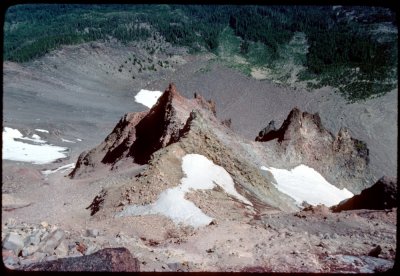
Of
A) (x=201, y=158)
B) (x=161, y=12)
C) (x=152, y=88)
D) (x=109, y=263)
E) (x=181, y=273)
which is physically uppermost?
(x=109, y=263)

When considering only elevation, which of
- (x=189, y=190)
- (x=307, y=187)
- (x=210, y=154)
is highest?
(x=189, y=190)

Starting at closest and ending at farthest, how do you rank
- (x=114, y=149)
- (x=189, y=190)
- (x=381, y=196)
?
(x=381, y=196)
(x=189, y=190)
(x=114, y=149)

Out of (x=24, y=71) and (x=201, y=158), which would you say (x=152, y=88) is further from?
(x=201, y=158)

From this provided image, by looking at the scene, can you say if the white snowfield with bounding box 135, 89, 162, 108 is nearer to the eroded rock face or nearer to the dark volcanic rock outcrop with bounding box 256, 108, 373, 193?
the dark volcanic rock outcrop with bounding box 256, 108, 373, 193

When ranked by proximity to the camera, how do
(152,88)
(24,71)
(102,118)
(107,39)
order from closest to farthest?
(102,118)
(24,71)
(152,88)
(107,39)

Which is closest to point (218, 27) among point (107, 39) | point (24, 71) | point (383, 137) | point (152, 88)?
point (107, 39)

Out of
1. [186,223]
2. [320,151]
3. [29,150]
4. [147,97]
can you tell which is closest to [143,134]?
[186,223]

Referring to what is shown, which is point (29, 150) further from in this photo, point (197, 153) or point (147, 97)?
point (147, 97)
